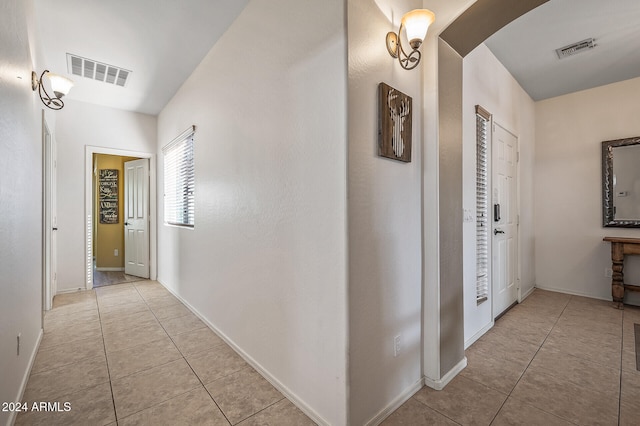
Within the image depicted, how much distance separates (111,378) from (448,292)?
7.96 feet

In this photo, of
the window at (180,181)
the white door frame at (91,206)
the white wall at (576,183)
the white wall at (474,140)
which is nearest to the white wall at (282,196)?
the window at (180,181)

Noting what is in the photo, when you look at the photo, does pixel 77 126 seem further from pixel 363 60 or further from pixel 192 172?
pixel 363 60

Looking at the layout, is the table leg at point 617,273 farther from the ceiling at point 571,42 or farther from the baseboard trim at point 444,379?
the baseboard trim at point 444,379

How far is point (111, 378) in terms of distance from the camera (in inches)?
78.0

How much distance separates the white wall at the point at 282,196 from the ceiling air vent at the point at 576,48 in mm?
2860

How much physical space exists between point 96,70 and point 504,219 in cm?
501

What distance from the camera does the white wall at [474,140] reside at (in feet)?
7.84

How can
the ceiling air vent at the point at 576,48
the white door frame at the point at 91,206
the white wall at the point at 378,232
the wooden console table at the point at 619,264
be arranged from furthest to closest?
the white door frame at the point at 91,206, the wooden console table at the point at 619,264, the ceiling air vent at the point at 576,48, the white wall at the point at 378,232

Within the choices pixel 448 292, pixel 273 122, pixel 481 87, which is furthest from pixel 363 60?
pixel 481 87

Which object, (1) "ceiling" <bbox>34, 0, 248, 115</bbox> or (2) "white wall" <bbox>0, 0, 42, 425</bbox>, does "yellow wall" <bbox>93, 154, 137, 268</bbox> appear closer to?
(1) "ceiling" <bbox>34, 0, 248, 115</bbox>

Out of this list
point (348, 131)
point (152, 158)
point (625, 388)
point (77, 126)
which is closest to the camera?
point (348, 131)

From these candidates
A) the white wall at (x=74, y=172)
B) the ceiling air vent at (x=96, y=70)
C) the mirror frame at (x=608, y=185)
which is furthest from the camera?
the white wall at (x=74, y=172)

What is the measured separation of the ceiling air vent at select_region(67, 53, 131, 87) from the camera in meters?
3.08

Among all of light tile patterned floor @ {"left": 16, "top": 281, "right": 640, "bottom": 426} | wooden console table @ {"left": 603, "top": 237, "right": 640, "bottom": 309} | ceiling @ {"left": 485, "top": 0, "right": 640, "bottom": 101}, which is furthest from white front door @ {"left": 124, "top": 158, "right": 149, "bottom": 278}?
wooden console table @ {"left": 603, "top": 237, "right": 640, "bottom": 309}
